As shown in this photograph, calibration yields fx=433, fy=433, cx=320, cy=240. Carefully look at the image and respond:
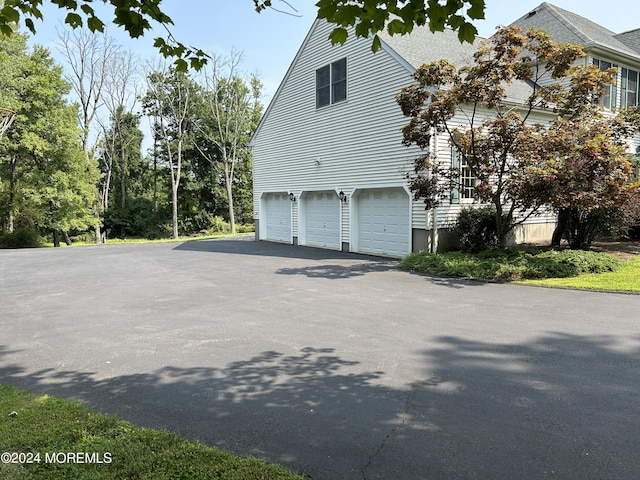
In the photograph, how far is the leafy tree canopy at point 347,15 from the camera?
321 cm

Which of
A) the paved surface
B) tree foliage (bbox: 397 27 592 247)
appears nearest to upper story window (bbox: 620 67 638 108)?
tree foliage (bbox: 397 27 592 247)

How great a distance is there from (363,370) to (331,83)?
1384cm

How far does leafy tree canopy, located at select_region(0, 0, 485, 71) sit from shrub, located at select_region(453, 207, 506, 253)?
10.2m

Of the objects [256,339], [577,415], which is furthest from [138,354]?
[577,415]

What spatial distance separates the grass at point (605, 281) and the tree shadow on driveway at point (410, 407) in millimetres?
3842

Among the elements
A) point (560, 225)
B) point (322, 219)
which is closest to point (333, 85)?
point (322, 219)

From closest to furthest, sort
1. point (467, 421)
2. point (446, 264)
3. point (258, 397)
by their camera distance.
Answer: point (467, 421) < point (258, 397) < point (446, 264)

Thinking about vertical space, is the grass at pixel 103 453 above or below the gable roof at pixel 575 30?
below

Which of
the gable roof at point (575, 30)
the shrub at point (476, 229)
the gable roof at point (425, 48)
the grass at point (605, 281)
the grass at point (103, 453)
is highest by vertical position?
the gable roof at point (575, 30)

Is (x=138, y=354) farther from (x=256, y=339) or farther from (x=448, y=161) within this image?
(x=448, y=161)

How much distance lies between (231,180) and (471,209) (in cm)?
2684

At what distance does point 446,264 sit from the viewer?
10812 millimetres

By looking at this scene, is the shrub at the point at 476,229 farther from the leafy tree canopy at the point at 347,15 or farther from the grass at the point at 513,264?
the leafy tree canopy at the point at 347,15

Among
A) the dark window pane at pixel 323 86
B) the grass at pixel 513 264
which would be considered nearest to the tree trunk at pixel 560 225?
the grass at pixel 513 264
